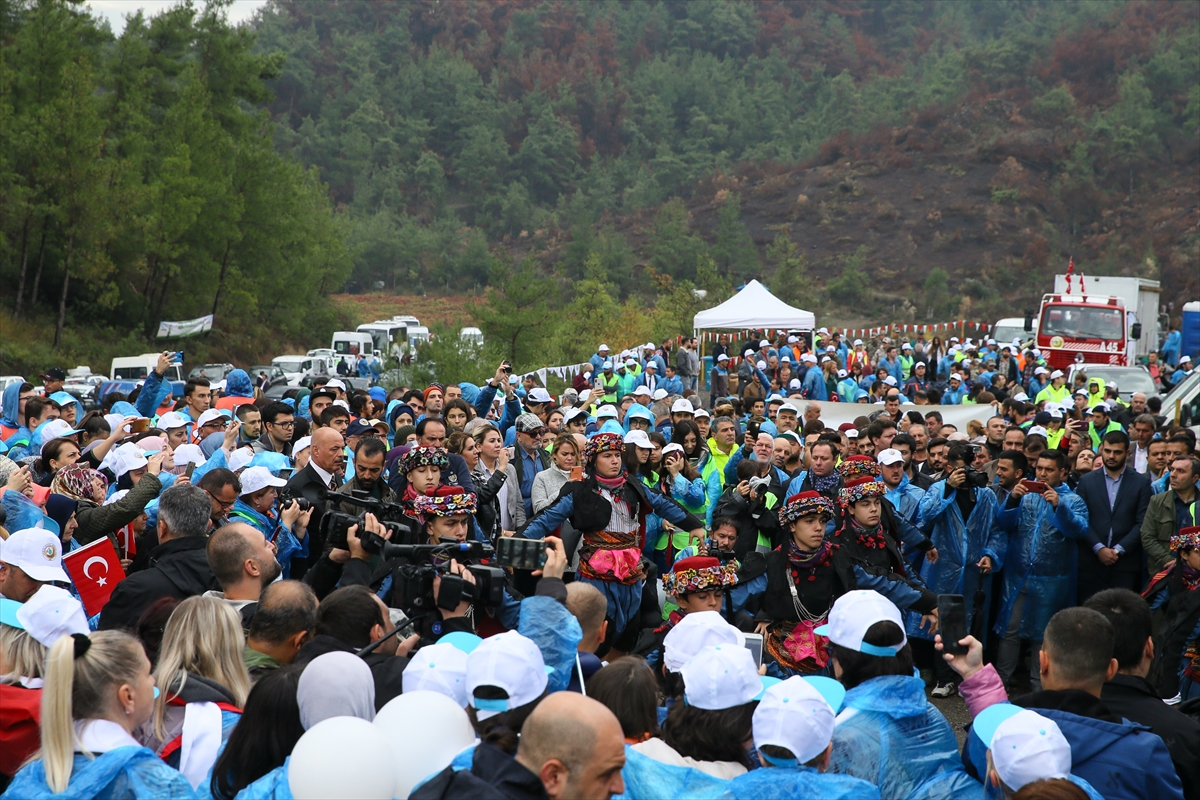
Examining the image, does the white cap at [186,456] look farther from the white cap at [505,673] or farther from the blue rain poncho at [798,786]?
the blue rain poncho at [798,786]

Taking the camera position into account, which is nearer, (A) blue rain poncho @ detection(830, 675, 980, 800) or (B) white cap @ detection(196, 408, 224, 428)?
(A) blue rain poncho @ detection(830, 675, 980, 800)

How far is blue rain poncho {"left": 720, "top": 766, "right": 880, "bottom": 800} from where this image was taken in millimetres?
3078

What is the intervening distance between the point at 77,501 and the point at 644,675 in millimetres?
3808

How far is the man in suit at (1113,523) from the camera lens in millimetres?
7633

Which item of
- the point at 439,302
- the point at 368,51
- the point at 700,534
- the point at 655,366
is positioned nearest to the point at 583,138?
the point at 368,51

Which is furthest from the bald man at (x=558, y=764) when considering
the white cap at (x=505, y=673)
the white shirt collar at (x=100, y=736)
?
the white shirt collar at (x=100, y=736)

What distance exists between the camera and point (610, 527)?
256 inches

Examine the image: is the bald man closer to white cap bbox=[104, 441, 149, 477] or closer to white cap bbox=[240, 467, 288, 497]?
white cap bbox=[240, 467, 288, 497]

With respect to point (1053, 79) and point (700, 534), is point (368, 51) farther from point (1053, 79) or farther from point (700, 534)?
point (700, 534)

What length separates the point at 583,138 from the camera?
10106 centimetres

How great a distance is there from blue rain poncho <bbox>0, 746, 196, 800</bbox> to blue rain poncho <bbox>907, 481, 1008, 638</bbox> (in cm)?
553

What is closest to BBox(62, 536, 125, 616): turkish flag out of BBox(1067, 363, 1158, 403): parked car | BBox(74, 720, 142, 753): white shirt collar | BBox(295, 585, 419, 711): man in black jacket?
BBox(295, 585, 419, 711): man in black jacket

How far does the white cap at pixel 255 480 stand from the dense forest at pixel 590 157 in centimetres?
2406

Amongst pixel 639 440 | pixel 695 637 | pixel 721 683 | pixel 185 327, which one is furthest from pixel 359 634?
pixel 185 327
